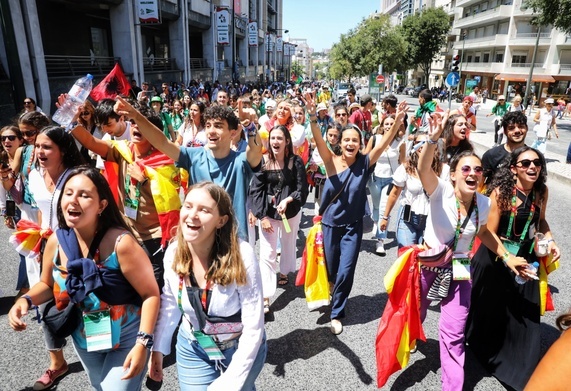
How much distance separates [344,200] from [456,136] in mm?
1764

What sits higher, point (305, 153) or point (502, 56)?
point (502, 56)

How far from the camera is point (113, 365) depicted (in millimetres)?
2059

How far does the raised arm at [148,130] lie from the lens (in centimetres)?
268

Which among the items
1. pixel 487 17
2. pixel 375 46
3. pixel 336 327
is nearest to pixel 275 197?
pixel 336 327

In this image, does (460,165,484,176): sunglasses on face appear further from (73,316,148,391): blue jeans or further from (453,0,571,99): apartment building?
(453,0,571,99): apartment building

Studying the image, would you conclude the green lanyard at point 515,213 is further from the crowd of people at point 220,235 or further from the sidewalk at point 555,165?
the sidewalk at point 555,165

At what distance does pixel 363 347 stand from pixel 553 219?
5.50 m

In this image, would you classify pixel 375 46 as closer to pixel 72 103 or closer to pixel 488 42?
pixel 488 42

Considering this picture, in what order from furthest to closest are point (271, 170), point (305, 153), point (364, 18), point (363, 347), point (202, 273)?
point (364, 18)
point (305, 153)
point (271, 170)
point (363, 347)
point (202, 273)

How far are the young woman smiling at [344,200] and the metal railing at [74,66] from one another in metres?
15.0

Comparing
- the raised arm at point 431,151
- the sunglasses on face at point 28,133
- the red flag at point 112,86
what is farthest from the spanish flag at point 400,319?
the red flag at point 112,86

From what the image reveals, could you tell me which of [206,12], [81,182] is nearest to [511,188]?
[81,182]

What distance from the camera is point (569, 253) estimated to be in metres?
5.45

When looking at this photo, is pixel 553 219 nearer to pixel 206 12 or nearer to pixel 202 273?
pixel 202 273
